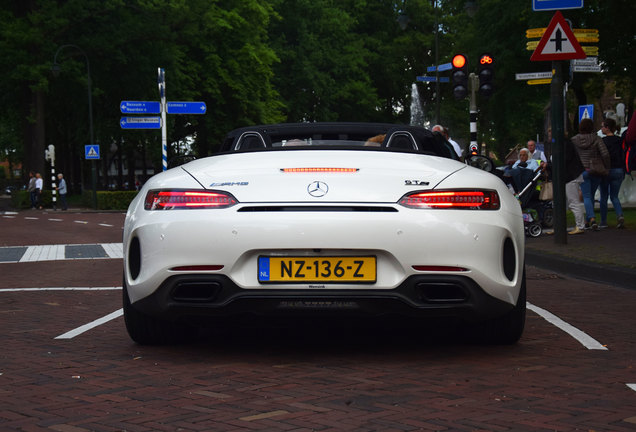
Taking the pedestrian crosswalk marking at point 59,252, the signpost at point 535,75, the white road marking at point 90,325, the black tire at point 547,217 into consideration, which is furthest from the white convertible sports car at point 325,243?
the black tire at point 547,217

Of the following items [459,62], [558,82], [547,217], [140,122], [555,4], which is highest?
[555,4]

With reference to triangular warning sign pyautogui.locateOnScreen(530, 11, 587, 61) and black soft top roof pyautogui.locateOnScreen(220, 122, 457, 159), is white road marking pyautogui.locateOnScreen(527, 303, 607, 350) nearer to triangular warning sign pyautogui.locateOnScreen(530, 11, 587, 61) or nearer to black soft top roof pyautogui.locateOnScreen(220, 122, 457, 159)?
black soft top roof pyautogui.locateOnScreen(220, 122, 457, 159)

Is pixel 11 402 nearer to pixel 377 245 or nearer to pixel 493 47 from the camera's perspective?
pixel 377 245

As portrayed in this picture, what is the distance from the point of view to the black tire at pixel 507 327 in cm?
584

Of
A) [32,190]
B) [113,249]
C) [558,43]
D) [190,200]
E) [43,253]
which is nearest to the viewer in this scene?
[190,200]

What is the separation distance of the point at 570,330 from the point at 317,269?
7.40 ft

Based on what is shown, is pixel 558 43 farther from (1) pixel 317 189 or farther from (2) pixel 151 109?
(2) pixel 151 109

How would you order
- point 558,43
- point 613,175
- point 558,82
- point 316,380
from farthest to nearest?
point 613,175 < point 558,82 < point 558,43 < point 316,380

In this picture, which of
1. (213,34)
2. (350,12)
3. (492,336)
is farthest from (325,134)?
(350,12)

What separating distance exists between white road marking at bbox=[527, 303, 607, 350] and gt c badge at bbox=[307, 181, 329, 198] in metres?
1.90

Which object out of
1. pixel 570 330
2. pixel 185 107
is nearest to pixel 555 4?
pixel 570 330

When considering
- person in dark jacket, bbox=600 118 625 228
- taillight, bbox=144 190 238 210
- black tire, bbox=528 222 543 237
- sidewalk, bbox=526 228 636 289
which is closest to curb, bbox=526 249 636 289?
sidewalk, bbox=526 228 636 289

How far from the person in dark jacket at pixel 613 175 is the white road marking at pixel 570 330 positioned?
359 inches

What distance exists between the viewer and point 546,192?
17594mm
